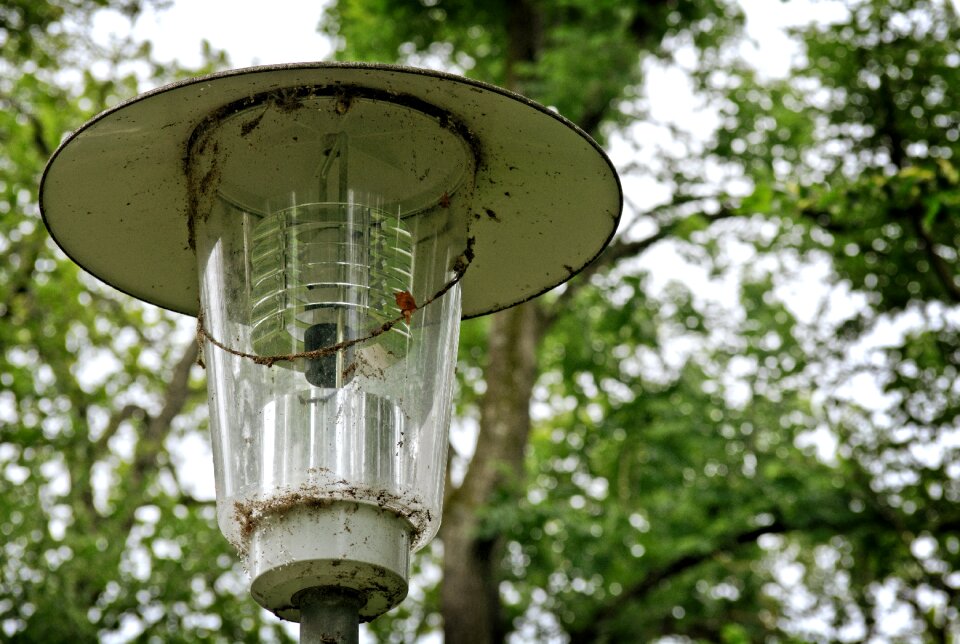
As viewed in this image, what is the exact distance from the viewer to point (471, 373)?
11539 millimetres

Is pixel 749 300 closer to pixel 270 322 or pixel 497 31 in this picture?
pixel 497 31

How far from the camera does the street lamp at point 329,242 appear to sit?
6.42 ft

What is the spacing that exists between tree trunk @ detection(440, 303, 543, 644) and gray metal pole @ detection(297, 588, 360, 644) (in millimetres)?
6028

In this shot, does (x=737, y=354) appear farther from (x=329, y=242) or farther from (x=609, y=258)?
(x=329, y=242)

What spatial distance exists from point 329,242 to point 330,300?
0.11 metres

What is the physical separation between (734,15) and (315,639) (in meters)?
9.30

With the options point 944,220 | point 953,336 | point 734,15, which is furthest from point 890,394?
point 734,15

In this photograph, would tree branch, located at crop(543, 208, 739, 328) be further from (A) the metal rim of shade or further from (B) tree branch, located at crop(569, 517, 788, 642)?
(A) the metal rim of shade

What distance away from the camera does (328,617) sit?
1.93 meters

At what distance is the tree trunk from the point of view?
314 inches

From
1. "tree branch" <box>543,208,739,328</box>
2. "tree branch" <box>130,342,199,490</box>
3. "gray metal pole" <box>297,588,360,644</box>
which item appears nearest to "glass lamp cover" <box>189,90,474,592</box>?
"gray metal pole" <box>297,588,360,644</box>

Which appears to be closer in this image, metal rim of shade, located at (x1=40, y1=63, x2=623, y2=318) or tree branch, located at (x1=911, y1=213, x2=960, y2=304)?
metal rim of shade, located at (x1=40, y1=63, x2=623, y2=318)

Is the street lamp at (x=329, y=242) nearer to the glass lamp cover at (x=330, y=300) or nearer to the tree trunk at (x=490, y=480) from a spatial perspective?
the glass lamp cover at (x=330, y=300)

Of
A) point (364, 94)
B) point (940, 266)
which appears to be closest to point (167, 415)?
point (940, 266)
